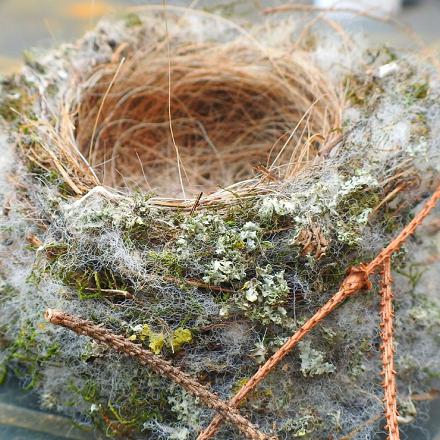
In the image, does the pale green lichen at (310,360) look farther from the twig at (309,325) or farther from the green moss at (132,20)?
the green moss at (132,20)

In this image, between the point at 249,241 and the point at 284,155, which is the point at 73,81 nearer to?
the point at 284,155

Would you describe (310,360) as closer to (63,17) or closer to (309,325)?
(309,325)

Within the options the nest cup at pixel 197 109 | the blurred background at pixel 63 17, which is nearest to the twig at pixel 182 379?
the nest cup at pixel 197 109

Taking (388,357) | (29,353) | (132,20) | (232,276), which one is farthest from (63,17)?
(388,357)

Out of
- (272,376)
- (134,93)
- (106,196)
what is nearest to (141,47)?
(134,93)

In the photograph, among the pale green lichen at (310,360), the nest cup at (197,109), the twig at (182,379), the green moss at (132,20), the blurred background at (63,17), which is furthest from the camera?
the blurred background at (63,17)

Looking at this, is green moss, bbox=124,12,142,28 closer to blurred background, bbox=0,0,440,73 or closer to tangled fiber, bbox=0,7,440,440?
tangled fiber, bbox=0,7,440,440
